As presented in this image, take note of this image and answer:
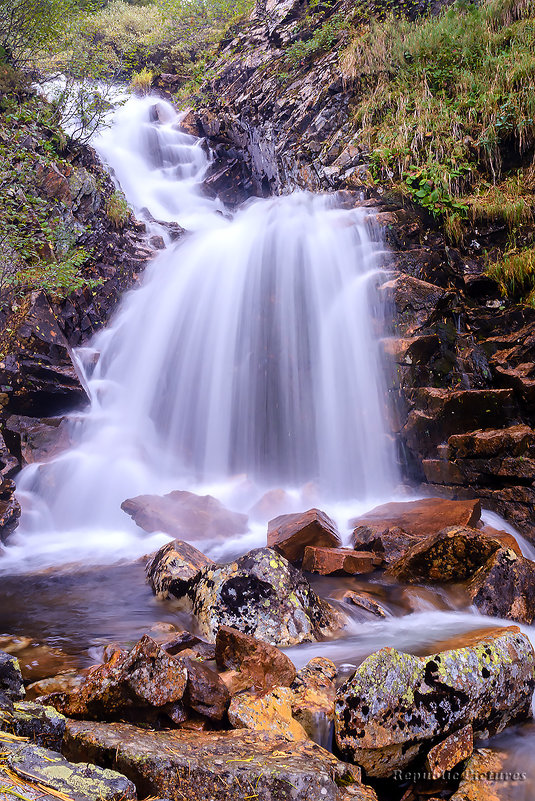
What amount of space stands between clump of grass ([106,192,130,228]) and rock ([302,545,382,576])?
11.4m

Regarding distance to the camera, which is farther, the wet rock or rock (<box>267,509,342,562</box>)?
the wet rock

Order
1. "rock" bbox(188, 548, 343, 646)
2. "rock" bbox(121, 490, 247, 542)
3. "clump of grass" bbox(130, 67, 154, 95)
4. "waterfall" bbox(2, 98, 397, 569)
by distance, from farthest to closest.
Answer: "clump of grass" bbox(130, 67, 154, 95) < "waterfall" bbox(2, 98, 397, 569) < "rock" bbox(121, 490, 247, 542) < "rock" bbox(188, 548, 343, 646)

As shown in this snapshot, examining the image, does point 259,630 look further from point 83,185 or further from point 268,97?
point 268,97

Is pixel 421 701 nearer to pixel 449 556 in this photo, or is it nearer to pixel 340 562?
pixel 449 556

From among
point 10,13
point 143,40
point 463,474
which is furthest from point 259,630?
point 143,40

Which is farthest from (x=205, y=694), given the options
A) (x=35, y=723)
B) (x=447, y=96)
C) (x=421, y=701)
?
(x=447, y=96)

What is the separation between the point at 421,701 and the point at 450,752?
252mm

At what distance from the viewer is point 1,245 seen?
7.73 meters

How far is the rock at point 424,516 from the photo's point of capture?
5500 millimetres

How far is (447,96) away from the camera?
1184 centimetres

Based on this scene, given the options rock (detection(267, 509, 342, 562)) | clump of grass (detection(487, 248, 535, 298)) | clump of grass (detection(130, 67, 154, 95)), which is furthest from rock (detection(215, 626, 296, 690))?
clump of grass (detection(130, 67, 154, 95))

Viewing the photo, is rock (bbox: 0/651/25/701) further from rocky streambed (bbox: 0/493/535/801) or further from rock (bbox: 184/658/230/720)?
rock (bbox: 184/658/230/720)

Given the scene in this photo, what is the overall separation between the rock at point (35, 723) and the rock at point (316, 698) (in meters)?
1.24

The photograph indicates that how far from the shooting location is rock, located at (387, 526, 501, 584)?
436 centimetres
